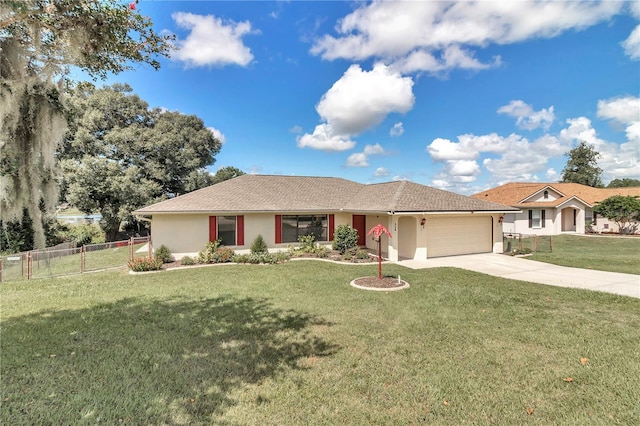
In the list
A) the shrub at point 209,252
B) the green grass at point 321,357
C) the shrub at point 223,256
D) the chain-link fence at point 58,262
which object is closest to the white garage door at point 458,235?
the green grass at point 321,357

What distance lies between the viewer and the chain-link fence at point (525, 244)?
1606 cm

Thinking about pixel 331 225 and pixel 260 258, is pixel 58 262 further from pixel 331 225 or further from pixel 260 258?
pixel 331 225

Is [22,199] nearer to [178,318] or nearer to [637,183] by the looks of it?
[178,318]

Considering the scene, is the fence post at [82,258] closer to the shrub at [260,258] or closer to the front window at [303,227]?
the shrub at [260,258]

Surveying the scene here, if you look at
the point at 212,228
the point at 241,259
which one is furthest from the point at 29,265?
the point at 241,259

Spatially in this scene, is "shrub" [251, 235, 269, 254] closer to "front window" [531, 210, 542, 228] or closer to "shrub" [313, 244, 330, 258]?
"shrub" [313, 244, 330, 258]

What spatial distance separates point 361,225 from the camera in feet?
57.7

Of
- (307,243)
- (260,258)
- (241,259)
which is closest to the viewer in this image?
(260,258)

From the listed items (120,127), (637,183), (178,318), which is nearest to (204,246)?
(178,318)

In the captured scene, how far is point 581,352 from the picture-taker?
15.4ft

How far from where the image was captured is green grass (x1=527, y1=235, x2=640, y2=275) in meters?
12.0

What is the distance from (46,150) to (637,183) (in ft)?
304

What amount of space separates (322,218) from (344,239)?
215 cm

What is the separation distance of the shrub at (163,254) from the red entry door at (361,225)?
9.79 meters
